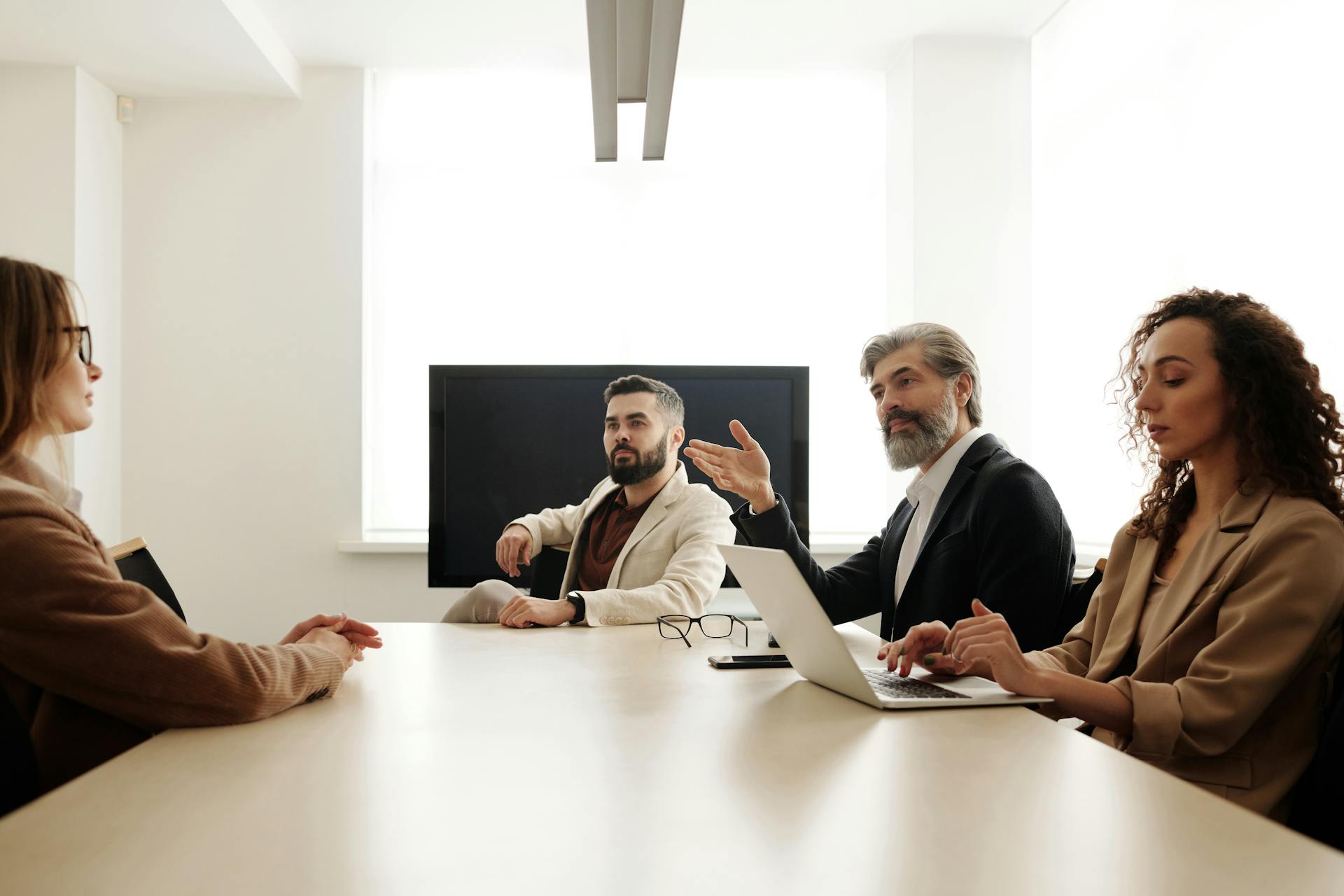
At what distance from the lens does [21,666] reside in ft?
3.80

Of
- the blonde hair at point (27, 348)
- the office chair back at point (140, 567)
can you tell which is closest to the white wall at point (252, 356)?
the office chair back at point (140, 567)

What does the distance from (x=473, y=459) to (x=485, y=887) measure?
3.04 meters

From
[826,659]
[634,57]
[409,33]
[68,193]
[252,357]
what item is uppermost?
[409,33]

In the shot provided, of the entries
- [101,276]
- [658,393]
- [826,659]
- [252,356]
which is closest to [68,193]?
[101,276]

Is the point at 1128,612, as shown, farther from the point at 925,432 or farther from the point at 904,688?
the point at 925,432

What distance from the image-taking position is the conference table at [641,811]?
0.74 meters

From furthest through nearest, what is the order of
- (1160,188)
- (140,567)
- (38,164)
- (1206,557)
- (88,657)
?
(38,164) → (1160,188) → (140,567) → (1206,557) → (88,657)

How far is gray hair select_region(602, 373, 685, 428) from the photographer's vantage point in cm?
326

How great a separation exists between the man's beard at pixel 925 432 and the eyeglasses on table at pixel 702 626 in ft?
2.26

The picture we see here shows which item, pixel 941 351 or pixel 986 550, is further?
pixel 941 351

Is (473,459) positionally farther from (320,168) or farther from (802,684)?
(802,684)

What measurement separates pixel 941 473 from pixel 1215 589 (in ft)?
3.38

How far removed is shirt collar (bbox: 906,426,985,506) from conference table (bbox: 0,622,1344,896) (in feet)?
3.92

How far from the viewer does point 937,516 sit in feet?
7.80
